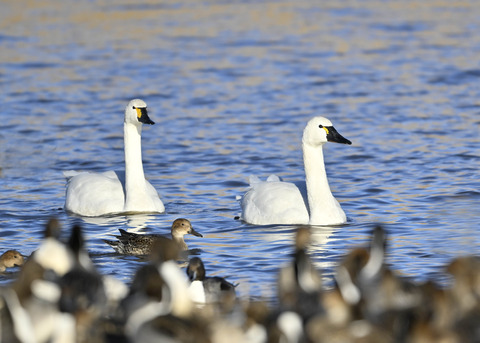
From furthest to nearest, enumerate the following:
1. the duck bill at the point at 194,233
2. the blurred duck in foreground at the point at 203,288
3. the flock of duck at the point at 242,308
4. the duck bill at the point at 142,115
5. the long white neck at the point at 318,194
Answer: the duck bill at the point at 142,115, the long white neck at the point at 318,194, the duck bill at the point at 194,233, the blurred duck in foreground at the point at 203,288, the flock of duck at the point at 242,308

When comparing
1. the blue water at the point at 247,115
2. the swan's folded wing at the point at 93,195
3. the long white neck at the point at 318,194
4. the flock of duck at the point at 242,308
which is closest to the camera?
the flock of duck at the point at 242,308

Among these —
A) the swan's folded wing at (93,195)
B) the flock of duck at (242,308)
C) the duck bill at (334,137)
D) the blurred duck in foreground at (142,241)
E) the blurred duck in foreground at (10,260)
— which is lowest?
the flock of duck at (242,308)

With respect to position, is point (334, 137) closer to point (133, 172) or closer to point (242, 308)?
point (133, 172)

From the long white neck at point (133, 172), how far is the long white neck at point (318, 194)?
2.10m

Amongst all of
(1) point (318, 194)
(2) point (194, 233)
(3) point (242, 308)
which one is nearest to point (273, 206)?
(1) point (318, 194)

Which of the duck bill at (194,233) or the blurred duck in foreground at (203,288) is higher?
the duck bill at (194,233)

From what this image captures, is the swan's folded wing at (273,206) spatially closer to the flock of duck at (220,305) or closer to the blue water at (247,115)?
the blue water at (247,115)

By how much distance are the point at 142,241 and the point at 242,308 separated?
11.5ft

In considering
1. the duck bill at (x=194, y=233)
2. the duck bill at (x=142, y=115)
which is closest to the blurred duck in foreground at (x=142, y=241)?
the duck bill at (x=194, y=233)

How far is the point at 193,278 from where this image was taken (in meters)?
10.0

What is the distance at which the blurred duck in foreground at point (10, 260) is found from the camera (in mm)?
11312

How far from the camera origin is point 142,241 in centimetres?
1197

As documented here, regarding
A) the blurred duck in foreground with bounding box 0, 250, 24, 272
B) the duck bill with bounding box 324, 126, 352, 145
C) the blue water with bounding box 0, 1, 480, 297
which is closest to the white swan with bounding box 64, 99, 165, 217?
the blue water with bounding box 0, 1, 480, 297

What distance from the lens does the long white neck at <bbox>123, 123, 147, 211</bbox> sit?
14.4 meters
